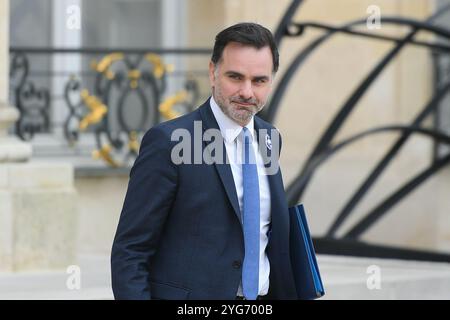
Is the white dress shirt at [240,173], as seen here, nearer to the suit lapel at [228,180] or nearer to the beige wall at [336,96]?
the suit lapel at [228,180]

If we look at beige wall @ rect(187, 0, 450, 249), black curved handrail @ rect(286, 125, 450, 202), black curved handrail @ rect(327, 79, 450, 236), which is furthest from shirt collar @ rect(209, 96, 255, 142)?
beige wall @ rect(187, 0, 450, 249)

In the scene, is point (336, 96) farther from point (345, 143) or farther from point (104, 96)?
point (345, 143)

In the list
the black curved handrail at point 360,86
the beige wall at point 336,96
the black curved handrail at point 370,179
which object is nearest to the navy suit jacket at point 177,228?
the black curved handrail at point 360,86

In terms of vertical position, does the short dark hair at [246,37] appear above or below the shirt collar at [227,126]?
above

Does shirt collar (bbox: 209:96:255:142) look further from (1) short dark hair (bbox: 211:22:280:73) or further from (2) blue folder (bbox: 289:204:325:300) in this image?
(2) blue folder (bbox: 289:204:325:300)

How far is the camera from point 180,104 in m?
11.4

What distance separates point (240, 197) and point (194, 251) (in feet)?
0.66

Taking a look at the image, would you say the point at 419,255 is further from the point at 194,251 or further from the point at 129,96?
the point at 194,251

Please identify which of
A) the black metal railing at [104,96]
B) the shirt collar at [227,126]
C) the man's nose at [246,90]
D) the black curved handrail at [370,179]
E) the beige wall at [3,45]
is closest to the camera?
the man's nose at [246,90]

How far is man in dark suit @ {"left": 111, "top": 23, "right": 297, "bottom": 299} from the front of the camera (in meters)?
3.87

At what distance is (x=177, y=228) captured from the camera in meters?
3.91

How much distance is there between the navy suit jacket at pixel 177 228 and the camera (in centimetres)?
387
